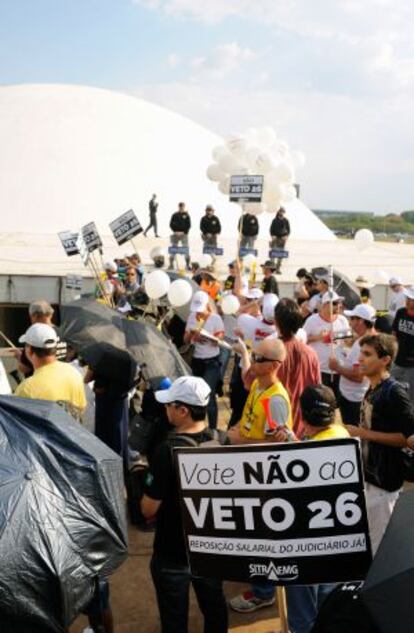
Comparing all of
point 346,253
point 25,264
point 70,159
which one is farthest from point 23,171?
point 25,264

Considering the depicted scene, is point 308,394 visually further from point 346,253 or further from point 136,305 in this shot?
point 346,253

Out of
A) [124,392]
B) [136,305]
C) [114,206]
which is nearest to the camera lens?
[124,392]

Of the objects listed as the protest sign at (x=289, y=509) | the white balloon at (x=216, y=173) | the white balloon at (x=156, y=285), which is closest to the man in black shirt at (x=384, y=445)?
the protest sign at (x=289, y=509)

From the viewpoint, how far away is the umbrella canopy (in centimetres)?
627

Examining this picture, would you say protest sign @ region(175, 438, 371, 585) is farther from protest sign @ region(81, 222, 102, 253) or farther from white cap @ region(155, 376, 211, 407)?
protest sign @ region(81, 222, 102, 253)

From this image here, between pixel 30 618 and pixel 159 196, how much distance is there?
120 feet

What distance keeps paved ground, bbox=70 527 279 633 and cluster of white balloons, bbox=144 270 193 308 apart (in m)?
3.53

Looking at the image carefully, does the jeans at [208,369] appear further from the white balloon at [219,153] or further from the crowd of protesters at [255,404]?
the white balloon at [219,153]

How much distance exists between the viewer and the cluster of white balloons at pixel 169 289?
8.14 metres

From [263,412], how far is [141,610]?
1477 mm

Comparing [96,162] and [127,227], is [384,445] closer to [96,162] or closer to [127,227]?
[127,227]

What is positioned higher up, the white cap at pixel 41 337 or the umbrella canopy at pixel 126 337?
the white cap at pixel 41 337

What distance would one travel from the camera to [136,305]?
9.53 meters

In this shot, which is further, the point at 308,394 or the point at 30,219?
the point at 30,219
